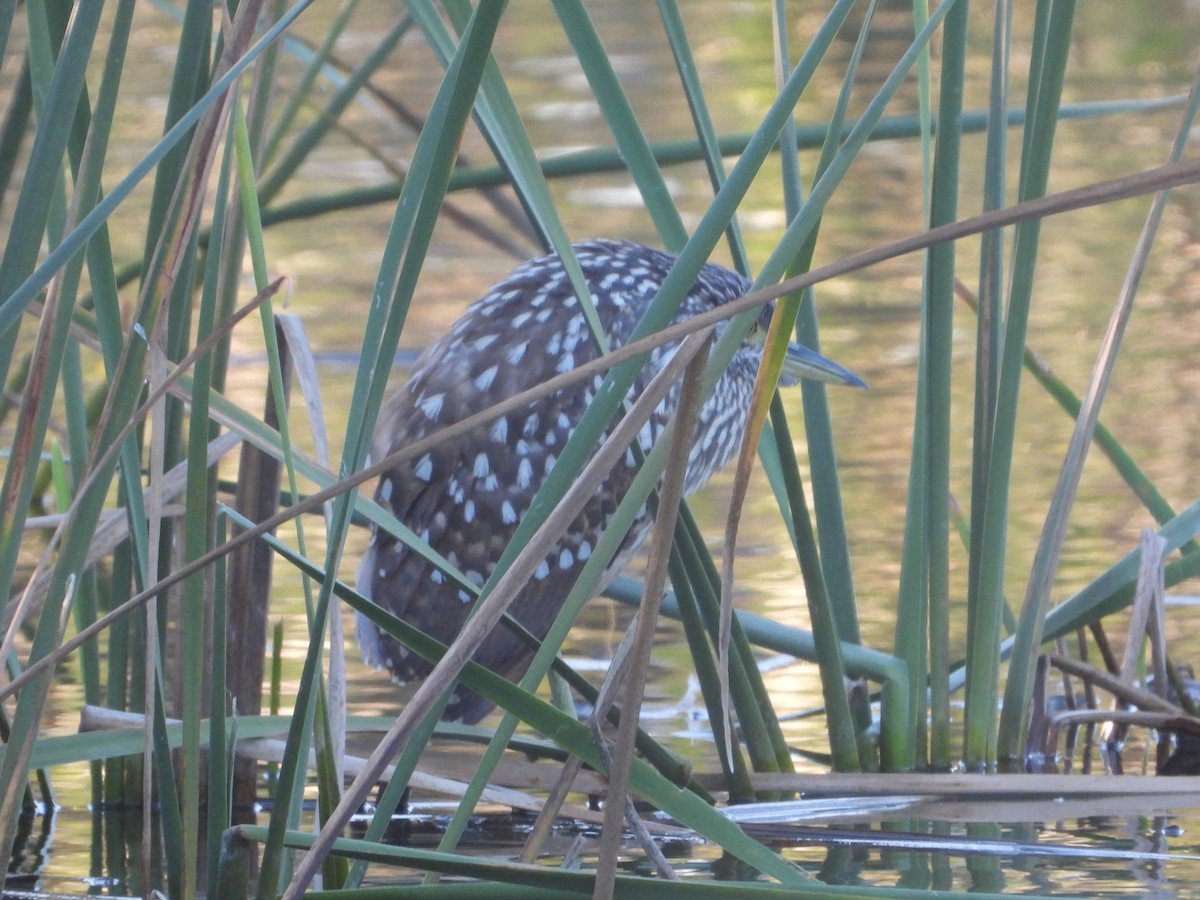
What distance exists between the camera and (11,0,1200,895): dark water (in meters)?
3.01

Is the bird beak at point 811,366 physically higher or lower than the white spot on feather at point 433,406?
higher

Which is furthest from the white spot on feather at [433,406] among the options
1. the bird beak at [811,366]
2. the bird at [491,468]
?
the bird beak at [811,366]

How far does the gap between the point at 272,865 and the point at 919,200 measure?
6.79 m

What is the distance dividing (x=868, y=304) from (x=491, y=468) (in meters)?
3.67

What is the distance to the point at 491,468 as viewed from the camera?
3197 mm

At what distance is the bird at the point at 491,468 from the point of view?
3.14m

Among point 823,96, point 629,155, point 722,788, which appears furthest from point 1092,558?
point 823,96

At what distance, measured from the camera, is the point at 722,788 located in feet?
8.54

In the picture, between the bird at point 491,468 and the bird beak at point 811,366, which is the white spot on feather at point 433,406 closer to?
the bird at point 491,468

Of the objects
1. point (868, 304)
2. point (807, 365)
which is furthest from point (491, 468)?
point (868, 304)

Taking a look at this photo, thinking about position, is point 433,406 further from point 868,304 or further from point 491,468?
point 868,304

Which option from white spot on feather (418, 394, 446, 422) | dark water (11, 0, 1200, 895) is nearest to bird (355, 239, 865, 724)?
white spot on feather (418, 394, 446, 422)

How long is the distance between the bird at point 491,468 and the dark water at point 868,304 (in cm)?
24

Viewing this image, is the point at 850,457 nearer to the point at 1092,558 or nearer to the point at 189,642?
the point at 1092,558
